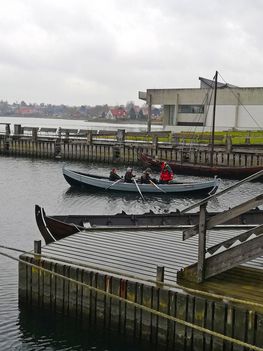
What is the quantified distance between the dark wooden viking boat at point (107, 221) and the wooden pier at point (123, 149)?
91.9 ft

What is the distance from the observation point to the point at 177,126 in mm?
76438

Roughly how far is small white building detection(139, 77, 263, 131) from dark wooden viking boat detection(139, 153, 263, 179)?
22925mm

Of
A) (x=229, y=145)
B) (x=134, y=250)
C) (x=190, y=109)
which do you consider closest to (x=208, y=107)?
(x=190, y=109)

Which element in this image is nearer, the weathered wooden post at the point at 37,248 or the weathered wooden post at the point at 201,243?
the weathered wooden post at the point at 201,243

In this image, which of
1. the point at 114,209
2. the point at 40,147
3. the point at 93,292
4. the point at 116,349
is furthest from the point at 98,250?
the point at 40,147

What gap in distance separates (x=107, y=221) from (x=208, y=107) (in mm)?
55037

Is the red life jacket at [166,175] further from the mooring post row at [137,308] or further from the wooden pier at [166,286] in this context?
the mooring post row at [137,308]

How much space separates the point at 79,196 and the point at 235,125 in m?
42.6

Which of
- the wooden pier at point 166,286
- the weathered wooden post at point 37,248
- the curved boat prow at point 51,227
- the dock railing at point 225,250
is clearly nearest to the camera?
the wooden pier at point 166,286

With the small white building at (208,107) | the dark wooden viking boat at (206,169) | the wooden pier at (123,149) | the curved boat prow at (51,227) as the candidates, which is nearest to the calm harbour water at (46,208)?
the dark wooden viking boat at (206,169)

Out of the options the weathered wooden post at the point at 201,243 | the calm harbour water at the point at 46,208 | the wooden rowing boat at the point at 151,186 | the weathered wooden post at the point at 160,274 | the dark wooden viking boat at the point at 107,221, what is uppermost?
the weathered wooden post at the point at 201,243

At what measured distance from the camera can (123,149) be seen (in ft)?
182

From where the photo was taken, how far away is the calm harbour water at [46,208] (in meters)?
12.4

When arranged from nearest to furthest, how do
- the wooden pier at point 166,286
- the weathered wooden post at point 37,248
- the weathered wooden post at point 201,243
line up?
the wooden pier at point 166,286 → the weathered wooden post at point 201,243 → the weathered wooden post at point 37,248
